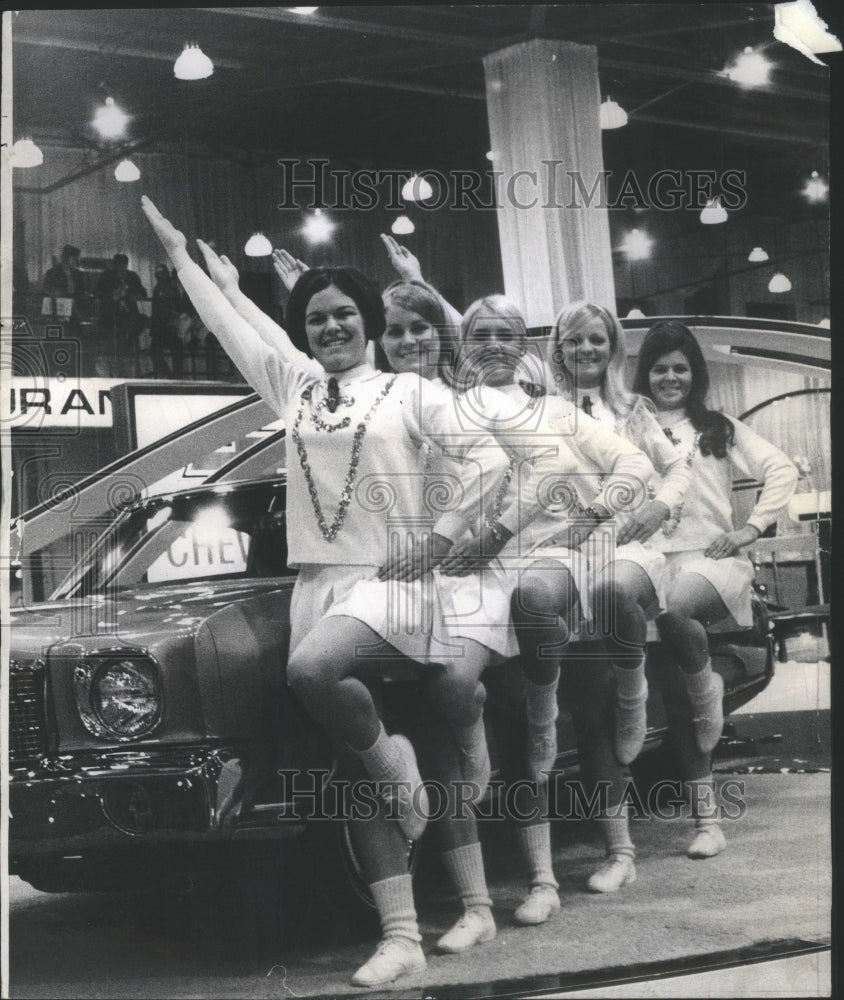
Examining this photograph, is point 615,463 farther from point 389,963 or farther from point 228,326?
point 389,963

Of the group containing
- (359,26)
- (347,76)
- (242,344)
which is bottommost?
(242,344)

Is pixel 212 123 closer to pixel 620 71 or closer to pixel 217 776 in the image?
pixel 620 71

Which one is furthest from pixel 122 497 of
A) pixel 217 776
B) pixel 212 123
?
pixel 212 123

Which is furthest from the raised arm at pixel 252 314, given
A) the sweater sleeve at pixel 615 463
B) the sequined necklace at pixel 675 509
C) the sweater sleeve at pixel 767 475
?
the sweater sleeve at pixel 767 475

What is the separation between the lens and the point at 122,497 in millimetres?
3344

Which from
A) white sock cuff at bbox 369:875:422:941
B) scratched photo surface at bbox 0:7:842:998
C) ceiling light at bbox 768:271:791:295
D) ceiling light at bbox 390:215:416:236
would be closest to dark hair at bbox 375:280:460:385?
scratched photo surface at bbox 0:7:842:998

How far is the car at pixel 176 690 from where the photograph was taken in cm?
303

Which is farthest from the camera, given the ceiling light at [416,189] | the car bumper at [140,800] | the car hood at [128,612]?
the ceiling light at [416,189]

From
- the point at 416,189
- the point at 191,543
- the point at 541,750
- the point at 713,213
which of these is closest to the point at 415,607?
the point at 541,750

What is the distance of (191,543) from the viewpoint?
3.33 meters

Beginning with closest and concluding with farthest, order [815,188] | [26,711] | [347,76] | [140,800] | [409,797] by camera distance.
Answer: [140,800] < [26,711] < [409,797] < [347,76] < [815,188]

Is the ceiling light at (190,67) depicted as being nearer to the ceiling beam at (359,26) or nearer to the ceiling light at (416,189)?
the ceiling beam at (359,26)

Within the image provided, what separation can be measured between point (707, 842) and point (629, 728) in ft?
1.36

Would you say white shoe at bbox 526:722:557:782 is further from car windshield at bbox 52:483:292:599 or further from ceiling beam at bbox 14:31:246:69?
ceiling beam at bbox 14:31:246:69
